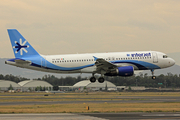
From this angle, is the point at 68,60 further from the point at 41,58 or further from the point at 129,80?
the point at 129,80

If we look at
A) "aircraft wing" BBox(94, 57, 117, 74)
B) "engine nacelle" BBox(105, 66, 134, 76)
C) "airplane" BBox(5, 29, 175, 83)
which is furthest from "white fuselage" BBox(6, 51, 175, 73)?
"engine nacelle" BBox(105, 66, 134, 76)

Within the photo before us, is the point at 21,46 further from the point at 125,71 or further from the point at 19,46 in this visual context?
the point at 125,71

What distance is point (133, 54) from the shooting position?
172 feet

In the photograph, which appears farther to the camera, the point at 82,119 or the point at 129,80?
the point at 129,80

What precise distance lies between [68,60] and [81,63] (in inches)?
94.1

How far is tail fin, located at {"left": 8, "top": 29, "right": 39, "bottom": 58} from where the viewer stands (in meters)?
53.1

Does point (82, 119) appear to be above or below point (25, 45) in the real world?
below

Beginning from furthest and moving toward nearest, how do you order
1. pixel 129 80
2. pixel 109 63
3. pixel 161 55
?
pixel 129 80
pixel 161 55
pixel 109 63

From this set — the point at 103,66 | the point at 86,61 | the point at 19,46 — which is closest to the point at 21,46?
the point at 19,46

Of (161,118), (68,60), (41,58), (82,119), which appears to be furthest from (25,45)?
(161,118)

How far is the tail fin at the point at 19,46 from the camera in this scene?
53.1 metres

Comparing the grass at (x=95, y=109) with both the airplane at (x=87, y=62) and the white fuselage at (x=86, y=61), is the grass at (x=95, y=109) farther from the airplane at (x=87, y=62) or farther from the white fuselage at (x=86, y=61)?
the white fuselage at (x=86, y=61)

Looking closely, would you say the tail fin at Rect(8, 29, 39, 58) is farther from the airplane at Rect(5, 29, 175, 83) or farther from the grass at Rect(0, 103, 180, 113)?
the grass at Rect(0, 103, 180, 113)

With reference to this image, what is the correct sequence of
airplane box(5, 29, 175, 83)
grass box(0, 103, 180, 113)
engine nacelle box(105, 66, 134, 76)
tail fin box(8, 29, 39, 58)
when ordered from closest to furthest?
grass box(0, 103, 180, 113)
engine nacelle box(105, 66, 134, 76)
airplane box(5, 29, 175, 83)
tail fin box(8, 29, 39, 58)
